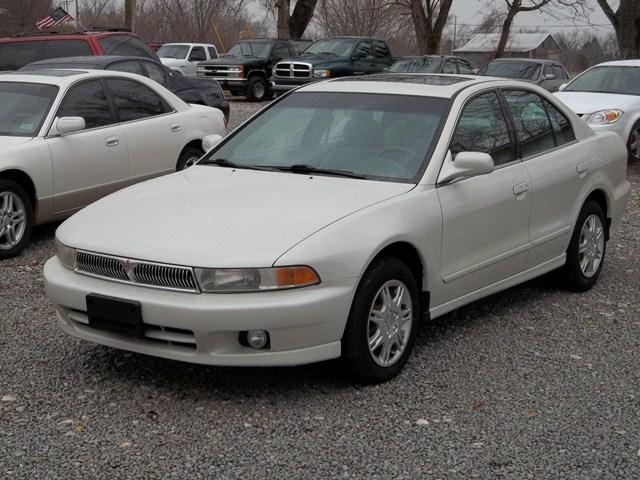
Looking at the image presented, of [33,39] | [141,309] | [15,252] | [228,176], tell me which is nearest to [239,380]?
[141,309]

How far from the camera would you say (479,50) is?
85312 mm

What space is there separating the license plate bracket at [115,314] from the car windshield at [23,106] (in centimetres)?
386

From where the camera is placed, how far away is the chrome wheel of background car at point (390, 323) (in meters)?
4.86

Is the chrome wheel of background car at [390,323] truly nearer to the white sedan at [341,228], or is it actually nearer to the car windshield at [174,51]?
the white sedan at [341,228]

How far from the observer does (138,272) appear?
4.57m

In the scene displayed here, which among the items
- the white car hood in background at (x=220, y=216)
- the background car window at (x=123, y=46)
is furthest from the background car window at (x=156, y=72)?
the white car hood in background at (x=220, y=216)

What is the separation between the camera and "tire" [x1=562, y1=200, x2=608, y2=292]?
6727mm

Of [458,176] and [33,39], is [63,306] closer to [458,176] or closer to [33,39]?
[458,176]

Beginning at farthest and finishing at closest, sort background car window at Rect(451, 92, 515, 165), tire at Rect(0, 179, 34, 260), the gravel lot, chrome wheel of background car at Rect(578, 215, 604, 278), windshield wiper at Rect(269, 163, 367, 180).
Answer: tire at Rect(0, 179, 34, 260)
chrome wheel of background car at Rect(578, 215, 604, 278)
background car window at Rect(451, 92, 515, 165)
windshield wiper at Rect(269, 163, 367, 180)
the gravel lot

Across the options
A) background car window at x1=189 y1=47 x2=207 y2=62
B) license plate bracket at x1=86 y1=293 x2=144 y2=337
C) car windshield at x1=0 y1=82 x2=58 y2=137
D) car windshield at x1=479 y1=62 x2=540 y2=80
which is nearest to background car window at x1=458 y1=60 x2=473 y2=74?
car windshield at x1=479 y1=62 x2=540 y2=80

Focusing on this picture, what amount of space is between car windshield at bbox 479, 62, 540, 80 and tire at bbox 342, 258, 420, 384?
16365 mm

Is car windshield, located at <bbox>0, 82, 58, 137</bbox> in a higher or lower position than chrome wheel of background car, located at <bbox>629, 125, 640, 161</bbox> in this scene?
higher

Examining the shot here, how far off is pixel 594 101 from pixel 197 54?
76.1ft

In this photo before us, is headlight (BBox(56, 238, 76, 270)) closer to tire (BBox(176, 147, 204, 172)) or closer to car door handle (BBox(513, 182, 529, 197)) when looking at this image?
car door handle (BBox(513, 182, 529, 197))
